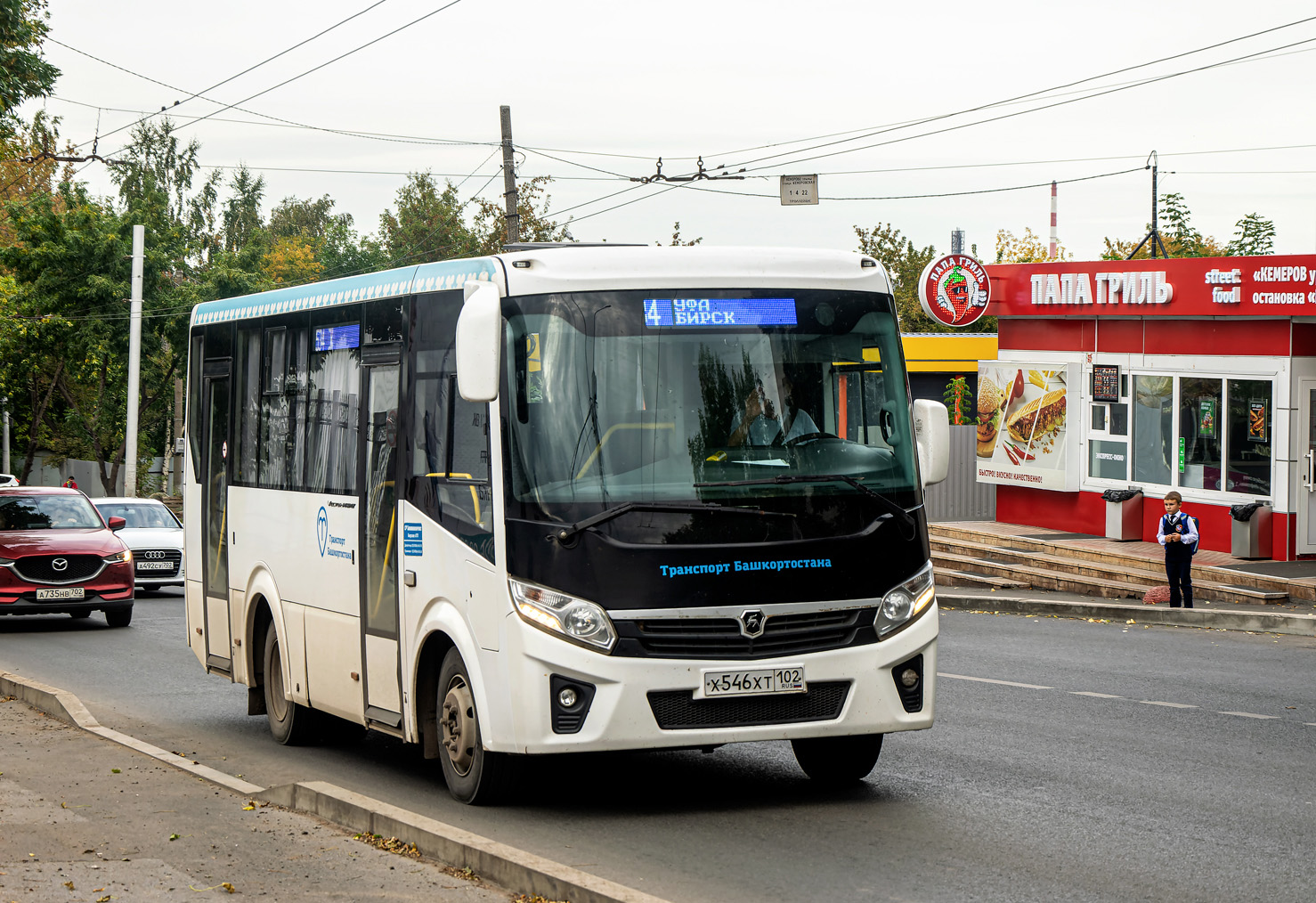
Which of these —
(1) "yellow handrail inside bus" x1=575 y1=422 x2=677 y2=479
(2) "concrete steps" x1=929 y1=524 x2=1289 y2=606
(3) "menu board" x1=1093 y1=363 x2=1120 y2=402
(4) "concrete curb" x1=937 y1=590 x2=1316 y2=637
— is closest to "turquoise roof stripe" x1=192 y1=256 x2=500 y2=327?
(1) "yellow handrail inside bus" x1=575 y1=422 x2=677 y2=479

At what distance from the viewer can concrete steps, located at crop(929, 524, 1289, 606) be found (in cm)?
2072

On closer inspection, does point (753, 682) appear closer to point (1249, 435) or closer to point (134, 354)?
point (1249, 435)

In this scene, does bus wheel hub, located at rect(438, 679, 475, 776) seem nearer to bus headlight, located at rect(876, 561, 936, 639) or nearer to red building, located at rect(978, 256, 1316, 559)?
bus headlight, located at rect(876, 561, 936, 639)

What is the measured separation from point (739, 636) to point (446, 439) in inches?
73.3

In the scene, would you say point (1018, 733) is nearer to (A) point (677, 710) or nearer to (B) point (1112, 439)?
(A) point (677, 710)

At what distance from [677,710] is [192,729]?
19.4 ft

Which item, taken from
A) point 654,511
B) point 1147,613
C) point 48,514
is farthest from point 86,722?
point 1147,613

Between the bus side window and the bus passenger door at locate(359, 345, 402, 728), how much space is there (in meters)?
0.31

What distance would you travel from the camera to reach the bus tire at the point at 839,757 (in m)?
8.75

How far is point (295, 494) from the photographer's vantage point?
34.9 feet

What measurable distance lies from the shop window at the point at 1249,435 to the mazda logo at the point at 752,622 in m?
16.8

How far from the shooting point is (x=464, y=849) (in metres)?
6.71

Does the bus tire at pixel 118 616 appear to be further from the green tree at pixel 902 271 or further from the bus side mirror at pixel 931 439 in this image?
the green tree at pixel 902 271

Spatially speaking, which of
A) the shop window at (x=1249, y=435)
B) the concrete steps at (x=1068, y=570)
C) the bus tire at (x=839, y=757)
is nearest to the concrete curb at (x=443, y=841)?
the bus tire at (x=839, y=757)
